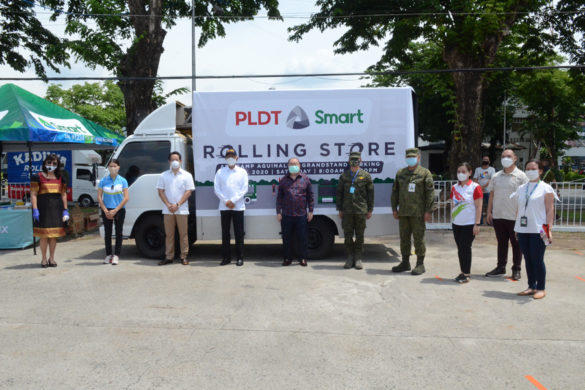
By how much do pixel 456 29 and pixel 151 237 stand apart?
34.6 ft

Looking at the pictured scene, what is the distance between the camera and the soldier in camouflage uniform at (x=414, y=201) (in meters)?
6.89

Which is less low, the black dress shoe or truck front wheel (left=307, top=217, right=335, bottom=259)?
truck front wheel (left=307, top=217, right=335, bottom=259)

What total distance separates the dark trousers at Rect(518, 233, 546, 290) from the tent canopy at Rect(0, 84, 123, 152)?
29.4ft

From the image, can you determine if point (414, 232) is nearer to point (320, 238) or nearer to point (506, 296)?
point (506, 296)

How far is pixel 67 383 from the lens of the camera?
3.51m

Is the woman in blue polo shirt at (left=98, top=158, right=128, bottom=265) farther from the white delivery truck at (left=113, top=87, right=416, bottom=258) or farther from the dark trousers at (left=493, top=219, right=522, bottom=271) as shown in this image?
the dark trousers at (left=493, top=219, right=522, bottom=271)

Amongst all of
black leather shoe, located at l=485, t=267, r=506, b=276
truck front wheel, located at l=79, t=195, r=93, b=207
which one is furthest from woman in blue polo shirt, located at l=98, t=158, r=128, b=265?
truck front wheel, located at l=79, t=195, r=93, b=207

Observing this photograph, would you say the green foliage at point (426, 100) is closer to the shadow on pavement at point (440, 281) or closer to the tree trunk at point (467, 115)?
the tree trunk at point (467, 115)

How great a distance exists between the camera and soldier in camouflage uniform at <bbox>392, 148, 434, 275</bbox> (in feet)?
A: 22.6

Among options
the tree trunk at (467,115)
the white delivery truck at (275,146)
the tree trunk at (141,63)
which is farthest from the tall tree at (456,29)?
the white delivery truck at (275,146)

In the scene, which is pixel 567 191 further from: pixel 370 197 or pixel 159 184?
pixel 159 184

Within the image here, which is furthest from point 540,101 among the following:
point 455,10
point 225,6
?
point 225,6

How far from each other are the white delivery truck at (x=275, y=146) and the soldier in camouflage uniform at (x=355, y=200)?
1.62 ft

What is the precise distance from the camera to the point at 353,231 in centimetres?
763
